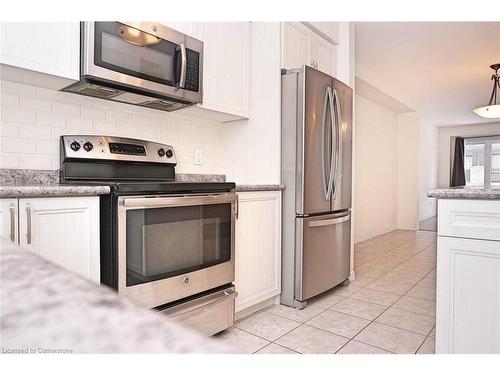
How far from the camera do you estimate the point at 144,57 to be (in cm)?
196

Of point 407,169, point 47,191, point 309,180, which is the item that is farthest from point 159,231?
point 407,169

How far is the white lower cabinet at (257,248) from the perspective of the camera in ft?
7.45

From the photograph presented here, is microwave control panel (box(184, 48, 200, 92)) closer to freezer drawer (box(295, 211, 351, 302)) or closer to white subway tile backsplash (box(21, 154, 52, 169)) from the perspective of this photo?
white subway tile backsplash (box(21, 154, 52, 169))

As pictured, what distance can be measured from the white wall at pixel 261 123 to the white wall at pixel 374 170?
2.84m

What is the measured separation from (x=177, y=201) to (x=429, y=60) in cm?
411

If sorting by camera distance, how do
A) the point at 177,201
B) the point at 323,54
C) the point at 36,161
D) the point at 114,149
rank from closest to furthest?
1. the point at 177,201
2. the point at 36,161
3. the point at 114,149
4. the point at 323,54

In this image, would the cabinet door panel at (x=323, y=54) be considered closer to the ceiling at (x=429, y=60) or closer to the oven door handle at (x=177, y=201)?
the ceiling at (x=429, y=60)

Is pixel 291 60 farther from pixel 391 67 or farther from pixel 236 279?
pixel 391 67

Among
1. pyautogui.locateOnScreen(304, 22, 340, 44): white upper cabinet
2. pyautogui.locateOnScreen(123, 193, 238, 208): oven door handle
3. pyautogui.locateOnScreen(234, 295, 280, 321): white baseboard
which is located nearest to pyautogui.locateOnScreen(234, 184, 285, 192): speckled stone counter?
pyautogui.locateOnScreen(123, 193, 238, 208): oven door handle

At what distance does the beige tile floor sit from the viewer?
1.94 m

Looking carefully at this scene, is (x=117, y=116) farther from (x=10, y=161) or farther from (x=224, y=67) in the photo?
(x=224, y=67)

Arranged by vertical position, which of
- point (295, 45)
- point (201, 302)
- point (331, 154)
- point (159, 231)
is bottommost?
point (201, 302)

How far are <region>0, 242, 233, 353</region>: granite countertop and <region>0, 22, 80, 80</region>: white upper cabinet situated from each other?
159cm
